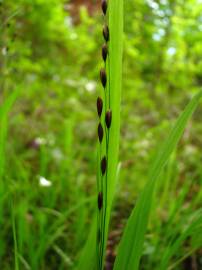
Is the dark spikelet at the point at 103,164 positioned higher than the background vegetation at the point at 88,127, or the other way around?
the dark spikelet at the point at 103,164

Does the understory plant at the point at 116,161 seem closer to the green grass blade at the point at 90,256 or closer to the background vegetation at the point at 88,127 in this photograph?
the green grass blade at the point at 90,256

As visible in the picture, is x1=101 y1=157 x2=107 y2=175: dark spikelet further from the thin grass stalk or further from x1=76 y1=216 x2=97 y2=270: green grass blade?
x1=76 y1=216 x2=97 y2=270: green grass blade

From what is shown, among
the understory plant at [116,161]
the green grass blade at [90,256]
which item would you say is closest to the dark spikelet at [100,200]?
the understory plant at [116,161]

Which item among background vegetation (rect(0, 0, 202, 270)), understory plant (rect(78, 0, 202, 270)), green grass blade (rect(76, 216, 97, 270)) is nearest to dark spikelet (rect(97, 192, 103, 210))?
understory plant (rect(78, 0, 202, 270))

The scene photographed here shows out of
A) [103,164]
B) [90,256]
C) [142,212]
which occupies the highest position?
[103,164]

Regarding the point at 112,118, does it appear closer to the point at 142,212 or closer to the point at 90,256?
the point at 142,212

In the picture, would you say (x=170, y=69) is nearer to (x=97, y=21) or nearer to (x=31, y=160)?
(x=97, y=21)

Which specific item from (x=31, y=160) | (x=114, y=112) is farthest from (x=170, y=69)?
(x=114, y=112)

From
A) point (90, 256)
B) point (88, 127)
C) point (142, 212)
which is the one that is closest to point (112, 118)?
point (142, 212)
